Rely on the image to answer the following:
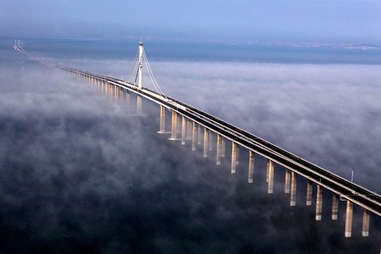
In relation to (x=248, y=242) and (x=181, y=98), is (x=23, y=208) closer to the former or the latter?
(x=248, y=242)

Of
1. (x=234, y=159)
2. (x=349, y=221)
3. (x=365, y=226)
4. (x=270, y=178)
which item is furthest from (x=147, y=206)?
(x=365, y=226)

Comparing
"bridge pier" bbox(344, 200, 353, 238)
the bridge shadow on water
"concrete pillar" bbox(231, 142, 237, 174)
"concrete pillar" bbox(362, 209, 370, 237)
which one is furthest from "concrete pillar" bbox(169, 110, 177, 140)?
"concrete pillar" bbox(362, 209, 370, 237)

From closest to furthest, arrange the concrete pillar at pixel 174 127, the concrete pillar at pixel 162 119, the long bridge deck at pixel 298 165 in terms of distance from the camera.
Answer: the long bridge deck at pixel 298 165 < the concrete pillar at pixel 174 127 < the concrete pillar at pixel 162 119

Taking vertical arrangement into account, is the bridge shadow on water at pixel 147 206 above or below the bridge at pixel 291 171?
below

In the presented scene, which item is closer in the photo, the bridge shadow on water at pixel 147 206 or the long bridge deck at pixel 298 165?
the long bridge deck at pixel 298 165

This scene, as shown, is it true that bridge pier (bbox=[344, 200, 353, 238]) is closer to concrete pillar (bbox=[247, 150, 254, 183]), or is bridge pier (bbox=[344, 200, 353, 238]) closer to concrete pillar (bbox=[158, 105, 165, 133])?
concrete pillar (bbox=[247, 150, 254, 183])

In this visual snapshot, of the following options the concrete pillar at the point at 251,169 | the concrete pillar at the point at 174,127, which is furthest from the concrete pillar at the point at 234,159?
the concrete pillar at the point at 174,127

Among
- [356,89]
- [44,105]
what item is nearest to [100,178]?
[44,105]

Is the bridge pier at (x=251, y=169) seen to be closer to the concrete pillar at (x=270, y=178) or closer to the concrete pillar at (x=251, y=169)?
the concrete pillar at (x=251, y=169)
